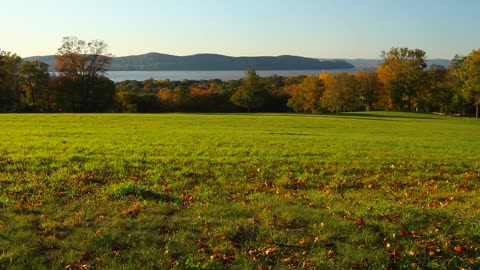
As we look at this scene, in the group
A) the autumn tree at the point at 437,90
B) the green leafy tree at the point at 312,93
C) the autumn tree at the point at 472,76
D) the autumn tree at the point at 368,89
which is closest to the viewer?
the autumn tree at the point at 472,76

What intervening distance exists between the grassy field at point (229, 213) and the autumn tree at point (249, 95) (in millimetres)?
67801

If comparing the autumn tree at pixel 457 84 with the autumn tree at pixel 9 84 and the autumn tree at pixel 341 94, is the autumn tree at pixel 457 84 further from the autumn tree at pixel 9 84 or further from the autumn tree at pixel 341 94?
the autumn tree at pixel 9 84

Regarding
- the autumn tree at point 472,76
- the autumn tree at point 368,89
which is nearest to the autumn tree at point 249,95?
the autumn tree at point 368,89

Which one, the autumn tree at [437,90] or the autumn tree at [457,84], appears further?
the autumn tree at [437,90]

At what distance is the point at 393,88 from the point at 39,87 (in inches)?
2253

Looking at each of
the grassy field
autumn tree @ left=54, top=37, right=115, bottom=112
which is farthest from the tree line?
the grassy field

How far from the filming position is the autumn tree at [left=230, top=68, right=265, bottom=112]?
79.1 meters

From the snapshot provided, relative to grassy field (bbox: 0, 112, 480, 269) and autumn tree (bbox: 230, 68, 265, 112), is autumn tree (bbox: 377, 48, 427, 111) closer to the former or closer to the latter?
autumn tree (bbox: 230, 68, 265, 112)

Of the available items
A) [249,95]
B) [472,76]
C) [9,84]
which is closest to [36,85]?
[9,84]

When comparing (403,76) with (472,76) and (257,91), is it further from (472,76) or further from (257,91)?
(257,91)

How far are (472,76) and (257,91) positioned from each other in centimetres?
3515

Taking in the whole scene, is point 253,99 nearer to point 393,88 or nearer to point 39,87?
point 393,88

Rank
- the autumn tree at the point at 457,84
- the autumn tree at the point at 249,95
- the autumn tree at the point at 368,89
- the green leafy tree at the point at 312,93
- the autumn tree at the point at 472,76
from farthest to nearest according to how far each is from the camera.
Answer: the green leafy tree at the point at 312,93, the autumn tree at the point at 249,95, the autumn tree at the point at 368,89, the autumn tree at the point at 457,84, the autumn tree at the point at 472,76

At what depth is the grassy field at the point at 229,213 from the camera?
5309mm
